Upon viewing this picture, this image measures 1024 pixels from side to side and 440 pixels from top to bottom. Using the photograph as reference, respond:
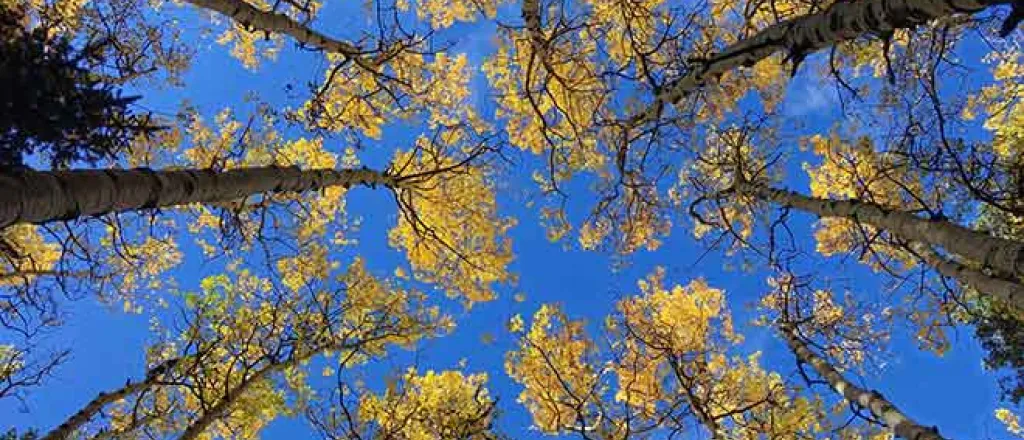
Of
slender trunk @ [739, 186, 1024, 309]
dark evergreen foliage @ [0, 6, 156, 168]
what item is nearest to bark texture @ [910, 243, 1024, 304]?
slender trunk @ [739, 186, 1024, 309]

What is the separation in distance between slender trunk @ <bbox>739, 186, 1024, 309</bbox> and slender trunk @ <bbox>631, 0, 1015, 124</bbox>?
59.1 inches

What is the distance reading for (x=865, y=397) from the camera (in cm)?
631

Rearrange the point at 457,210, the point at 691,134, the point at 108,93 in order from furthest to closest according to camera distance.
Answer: the point at 457,210 → the point at 691,134 → the point at 108,93

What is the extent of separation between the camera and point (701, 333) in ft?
32.6

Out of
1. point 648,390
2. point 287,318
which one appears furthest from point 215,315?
point 648,390

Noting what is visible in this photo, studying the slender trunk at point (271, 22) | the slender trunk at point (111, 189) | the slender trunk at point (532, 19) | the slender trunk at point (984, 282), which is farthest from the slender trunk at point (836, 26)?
the slender trunk at point (111, 189)

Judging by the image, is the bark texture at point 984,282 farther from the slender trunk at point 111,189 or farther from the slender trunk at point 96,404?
the slender trunk at point 96,404

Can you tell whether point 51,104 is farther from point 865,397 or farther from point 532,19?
point 865,397

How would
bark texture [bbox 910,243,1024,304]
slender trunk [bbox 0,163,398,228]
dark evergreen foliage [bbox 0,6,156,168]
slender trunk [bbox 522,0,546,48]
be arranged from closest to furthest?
slender trunk [bbox 0,163,398,228], dark evergreen foliage [bbox 0,6,156,168], bark texture [bbox 910,243,1024,304], slender trunk [bbox 522,0,546,48]

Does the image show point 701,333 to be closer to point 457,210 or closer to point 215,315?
point 457,210

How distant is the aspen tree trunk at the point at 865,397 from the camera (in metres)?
5.09

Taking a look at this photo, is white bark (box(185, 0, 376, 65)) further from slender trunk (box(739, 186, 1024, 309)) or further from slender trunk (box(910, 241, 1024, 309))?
slender trunk (box(910, 241, 1024, 309))

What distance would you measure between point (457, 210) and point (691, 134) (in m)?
3.84

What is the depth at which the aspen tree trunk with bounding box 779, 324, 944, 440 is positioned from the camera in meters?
5.09
